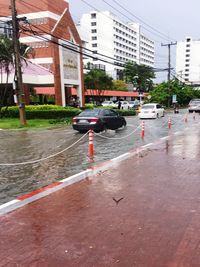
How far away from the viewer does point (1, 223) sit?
17.2 feet

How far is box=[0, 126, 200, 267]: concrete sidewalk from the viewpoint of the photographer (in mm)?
4008

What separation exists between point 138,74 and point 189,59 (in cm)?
7856

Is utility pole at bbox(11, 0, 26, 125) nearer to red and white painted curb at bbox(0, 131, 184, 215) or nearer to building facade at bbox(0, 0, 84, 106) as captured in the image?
red and white painted curb at bbox(0, 131, 184, 215)

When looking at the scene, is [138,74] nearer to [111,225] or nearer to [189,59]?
[189,59]

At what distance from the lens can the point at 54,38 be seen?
124ft

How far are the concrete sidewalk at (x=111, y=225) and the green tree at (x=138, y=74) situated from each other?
306 ft

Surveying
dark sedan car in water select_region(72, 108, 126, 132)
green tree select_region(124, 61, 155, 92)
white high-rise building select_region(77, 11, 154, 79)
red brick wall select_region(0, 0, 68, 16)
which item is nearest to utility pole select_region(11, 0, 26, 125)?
dark sedan car in water select_region(72, 108, 126, 132)

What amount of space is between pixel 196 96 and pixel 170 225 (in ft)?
282

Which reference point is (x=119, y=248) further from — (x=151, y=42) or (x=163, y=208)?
(x=151, y=42)

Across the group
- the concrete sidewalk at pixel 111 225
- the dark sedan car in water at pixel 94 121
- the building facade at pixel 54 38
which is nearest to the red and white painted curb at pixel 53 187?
the concrete sidewalk at pixel 111 225

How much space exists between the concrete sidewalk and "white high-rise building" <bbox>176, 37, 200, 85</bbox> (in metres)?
165

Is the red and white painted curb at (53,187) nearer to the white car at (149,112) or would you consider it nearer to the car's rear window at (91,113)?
the car's rear window at (91,113)

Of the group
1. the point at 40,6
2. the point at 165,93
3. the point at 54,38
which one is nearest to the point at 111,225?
the point at 54,38

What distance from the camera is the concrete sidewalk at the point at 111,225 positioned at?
4.01 m
